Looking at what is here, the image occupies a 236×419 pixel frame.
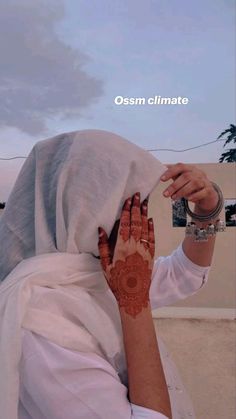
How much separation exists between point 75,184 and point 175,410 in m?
0.48

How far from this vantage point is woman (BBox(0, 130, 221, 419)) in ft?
2.23

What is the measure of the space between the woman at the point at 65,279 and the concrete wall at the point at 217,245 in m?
5.60

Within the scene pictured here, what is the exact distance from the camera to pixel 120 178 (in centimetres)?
77

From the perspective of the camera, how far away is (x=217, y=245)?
654 cm

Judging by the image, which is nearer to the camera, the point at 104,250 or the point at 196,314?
the point at 104,250

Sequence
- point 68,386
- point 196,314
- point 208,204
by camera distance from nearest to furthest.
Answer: point 68,386 → point 208,204 → point 196,314

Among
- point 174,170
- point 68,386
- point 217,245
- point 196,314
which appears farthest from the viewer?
point 217,245

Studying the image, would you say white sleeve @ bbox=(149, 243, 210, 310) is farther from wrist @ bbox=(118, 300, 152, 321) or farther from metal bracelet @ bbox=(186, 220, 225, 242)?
wrist @ bbox=(118, 300, 152, 321)

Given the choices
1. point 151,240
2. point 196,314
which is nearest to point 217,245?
point 196,314

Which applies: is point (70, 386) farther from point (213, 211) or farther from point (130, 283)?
point (213, 211)

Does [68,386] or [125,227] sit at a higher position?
[125,227]

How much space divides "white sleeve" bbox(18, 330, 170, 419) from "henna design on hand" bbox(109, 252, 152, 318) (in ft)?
0.37

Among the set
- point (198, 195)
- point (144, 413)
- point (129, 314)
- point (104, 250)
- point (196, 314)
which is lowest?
point (196, 314)

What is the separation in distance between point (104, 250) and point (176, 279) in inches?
16.6
